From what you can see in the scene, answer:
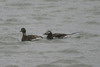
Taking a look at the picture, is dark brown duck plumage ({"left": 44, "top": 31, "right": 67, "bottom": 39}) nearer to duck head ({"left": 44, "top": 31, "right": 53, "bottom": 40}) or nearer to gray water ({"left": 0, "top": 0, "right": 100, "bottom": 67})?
duck head ({"left": 44, "top": 31, "right": 53, "bottom": 40})

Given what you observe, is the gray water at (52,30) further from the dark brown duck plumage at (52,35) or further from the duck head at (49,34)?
the duck head at (49,34)

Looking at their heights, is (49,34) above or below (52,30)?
above

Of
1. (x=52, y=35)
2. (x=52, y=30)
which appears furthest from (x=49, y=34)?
(x=52, y=30)

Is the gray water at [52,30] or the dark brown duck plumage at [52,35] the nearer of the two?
the gray water at [52,30]

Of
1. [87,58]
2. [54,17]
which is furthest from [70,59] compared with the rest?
[54,17]

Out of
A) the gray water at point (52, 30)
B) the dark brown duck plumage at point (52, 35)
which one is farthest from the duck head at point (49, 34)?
the gray water at point (52, 30)

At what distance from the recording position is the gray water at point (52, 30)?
17.2 meters

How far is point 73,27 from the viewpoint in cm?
2197

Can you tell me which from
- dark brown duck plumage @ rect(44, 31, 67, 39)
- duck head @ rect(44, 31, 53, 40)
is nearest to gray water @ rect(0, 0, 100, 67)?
dark brown duck plumage @ rect(44, 31, 67, 39)

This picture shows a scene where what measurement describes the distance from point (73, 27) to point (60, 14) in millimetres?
3097

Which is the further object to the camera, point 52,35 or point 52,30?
point 52,30

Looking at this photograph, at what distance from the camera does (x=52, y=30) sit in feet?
71.2

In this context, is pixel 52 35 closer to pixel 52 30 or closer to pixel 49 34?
pixel 49 34

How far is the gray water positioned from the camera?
17.2m
